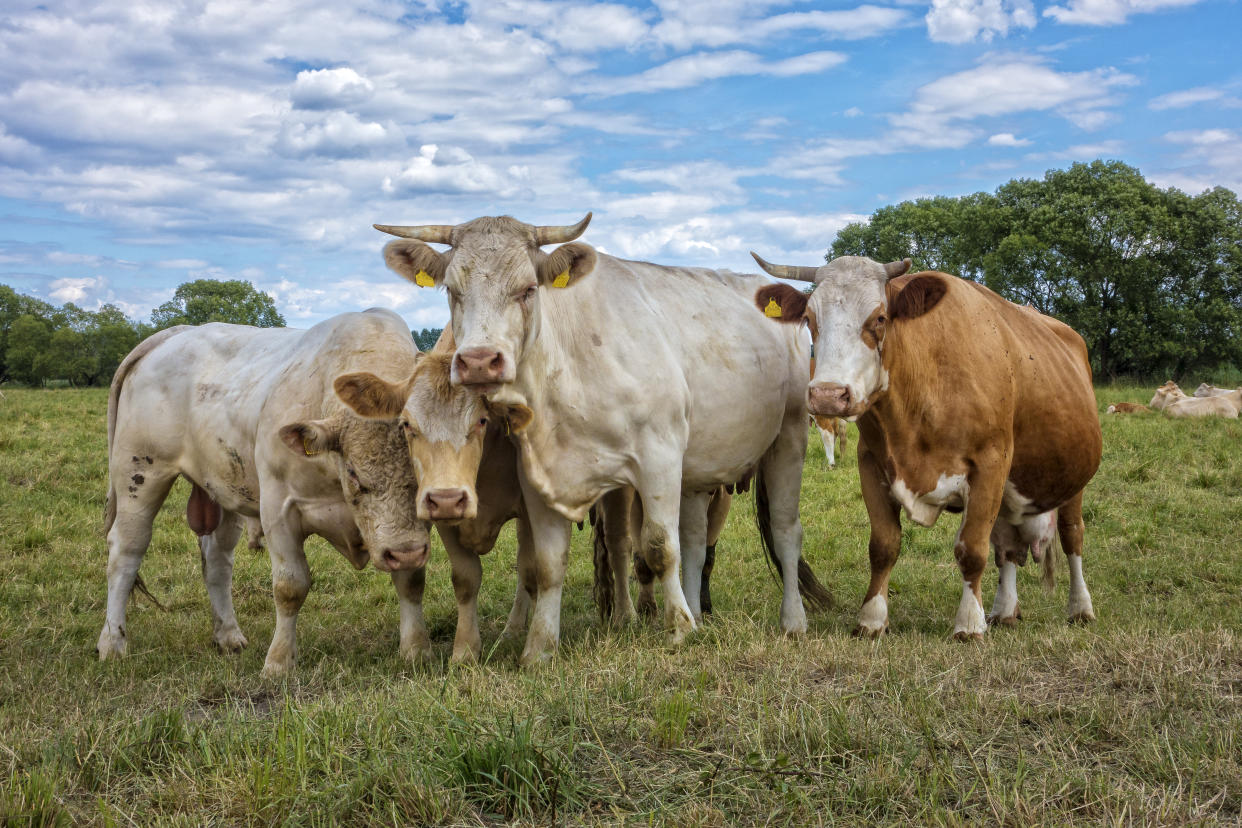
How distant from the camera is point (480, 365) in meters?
5.00

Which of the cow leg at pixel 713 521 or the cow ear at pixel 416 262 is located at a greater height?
the cow ear at pixel 416 262

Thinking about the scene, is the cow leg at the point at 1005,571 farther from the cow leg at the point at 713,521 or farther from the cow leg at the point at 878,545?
the cow leg at the point at 713,521

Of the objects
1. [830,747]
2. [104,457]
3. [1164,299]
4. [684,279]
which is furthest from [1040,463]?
[1164,299]

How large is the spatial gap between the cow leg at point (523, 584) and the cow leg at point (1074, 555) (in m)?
3.98

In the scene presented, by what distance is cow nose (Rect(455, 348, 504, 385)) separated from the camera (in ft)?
16.4

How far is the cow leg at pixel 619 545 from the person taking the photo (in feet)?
24.1

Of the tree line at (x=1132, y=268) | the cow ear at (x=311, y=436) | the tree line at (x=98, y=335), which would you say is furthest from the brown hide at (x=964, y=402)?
the tree line at (x=98, y=335)

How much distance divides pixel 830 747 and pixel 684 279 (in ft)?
13.9

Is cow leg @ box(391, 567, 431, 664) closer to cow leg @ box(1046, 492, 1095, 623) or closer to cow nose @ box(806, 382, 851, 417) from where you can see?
cow nose @ box(806, 382, 851, 417)

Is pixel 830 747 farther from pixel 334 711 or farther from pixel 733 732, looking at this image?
pixel 334 711

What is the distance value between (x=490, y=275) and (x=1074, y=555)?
16.9 ft

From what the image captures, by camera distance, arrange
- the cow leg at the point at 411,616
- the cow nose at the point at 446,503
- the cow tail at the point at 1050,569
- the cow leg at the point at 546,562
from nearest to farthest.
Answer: the cow nose at the point at 446,503 < the cow leg at the point at 546,562 < the cow leg at the point at 411,616 < the cow tail at the point at 1050,569

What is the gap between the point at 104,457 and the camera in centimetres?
1404

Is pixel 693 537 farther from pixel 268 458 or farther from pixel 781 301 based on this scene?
pixel 268 458
